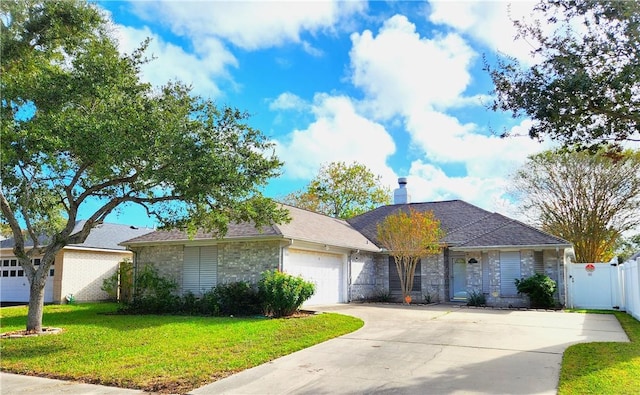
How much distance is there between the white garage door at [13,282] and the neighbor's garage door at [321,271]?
1218 cm

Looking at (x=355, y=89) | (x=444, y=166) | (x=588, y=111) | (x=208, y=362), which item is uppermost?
(x=355, y=89)

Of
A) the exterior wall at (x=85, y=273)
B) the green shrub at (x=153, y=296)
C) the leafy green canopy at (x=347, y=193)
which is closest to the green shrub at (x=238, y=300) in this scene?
the green shrub at (x=153, y=296)

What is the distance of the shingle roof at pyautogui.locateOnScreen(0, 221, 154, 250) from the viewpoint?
76.1ft

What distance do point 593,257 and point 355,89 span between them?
70.7ft

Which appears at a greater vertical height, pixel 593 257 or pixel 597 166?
pixel 597 166

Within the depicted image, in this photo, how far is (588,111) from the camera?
813 cm

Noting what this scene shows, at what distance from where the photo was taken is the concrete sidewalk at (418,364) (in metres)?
6.82

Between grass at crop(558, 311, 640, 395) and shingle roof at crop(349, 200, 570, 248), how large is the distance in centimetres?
946

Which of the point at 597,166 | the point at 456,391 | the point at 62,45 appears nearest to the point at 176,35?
the point at 62,45

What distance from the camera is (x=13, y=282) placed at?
23172 millimetres

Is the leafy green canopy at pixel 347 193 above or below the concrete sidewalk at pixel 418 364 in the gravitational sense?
above

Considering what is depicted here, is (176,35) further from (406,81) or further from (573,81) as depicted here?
(573,81)

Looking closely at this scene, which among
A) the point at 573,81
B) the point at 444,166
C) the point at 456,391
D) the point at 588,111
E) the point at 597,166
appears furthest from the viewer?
the point at 597,166

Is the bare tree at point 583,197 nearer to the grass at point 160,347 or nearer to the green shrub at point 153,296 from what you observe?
the grass at point 160,347
